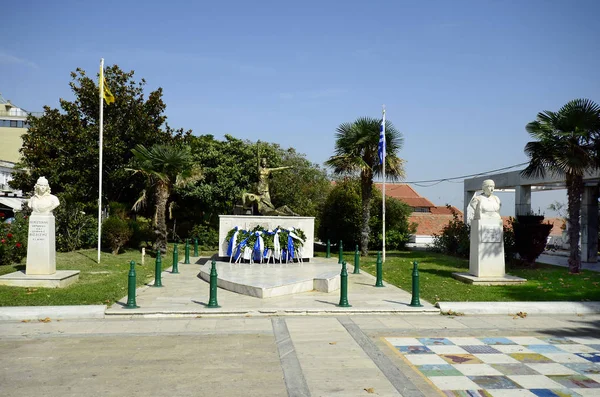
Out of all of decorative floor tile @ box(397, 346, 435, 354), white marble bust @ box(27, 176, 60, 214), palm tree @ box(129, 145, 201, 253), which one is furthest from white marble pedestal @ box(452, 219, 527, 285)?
palm tree @ box(129, 145, 201, 253)

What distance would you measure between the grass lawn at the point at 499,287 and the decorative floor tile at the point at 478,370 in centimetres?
527

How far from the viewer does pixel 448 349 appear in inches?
329

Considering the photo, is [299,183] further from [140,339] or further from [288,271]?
[140,339]

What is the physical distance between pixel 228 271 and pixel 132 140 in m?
16.5

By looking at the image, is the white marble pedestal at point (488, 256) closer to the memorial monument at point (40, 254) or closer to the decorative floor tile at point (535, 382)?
the decorative floor tile at point (535, 382)

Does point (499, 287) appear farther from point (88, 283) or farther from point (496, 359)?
point (88, 283)

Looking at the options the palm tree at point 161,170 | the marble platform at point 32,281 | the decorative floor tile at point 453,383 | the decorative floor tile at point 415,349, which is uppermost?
the palm tree at point 161,170

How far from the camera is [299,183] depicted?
1378 inches

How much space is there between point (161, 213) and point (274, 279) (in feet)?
37.0

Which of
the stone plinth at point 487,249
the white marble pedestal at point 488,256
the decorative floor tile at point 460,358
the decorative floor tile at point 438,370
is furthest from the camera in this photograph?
the stone plinth at point 487,249

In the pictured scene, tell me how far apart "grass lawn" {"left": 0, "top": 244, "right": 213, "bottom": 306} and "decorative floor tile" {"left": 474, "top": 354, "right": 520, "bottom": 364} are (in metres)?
8.25

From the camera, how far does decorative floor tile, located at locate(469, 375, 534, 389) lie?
257 inches

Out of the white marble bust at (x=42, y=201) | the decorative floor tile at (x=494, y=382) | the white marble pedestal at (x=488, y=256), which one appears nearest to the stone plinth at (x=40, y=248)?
the white marble bust at (x=42, y=201)

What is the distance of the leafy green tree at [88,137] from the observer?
90.6ft
